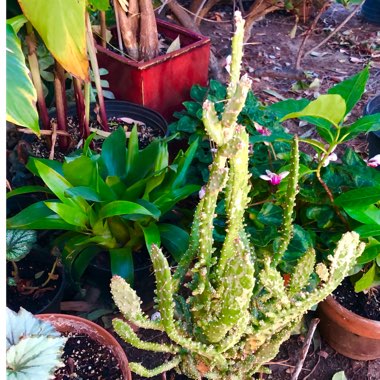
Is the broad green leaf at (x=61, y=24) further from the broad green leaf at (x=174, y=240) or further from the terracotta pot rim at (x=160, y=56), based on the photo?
the terracotta pot rim at (x=160, y=56)

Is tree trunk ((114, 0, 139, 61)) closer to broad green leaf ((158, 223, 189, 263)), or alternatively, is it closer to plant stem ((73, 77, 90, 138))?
plant stem ((73, 77, 90, 138))

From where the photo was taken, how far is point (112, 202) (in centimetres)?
118

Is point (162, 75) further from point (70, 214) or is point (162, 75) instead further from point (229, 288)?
point (229, 288)

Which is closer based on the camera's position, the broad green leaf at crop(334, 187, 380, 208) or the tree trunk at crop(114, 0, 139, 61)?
the broad green leaf at crop(334, 187, 380, 208)

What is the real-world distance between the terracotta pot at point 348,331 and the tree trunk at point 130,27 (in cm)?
113

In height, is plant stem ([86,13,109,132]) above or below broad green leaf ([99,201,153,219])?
above

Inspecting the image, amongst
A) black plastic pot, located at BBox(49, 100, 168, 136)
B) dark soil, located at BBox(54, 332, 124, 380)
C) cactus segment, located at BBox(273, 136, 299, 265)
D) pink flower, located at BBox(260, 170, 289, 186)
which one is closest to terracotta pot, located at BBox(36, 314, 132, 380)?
dark soil, located at BBox(54, 332, 124, 380)

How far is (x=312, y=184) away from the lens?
1.24 m

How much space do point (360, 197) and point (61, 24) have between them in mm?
775

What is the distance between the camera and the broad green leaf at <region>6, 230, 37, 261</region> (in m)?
1.15

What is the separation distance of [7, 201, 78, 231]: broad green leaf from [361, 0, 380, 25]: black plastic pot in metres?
3.27

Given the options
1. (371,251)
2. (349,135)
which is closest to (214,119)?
(349,135)

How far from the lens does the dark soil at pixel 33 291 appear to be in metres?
1.24

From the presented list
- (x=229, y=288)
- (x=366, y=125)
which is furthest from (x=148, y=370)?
(x=366, y=125)
